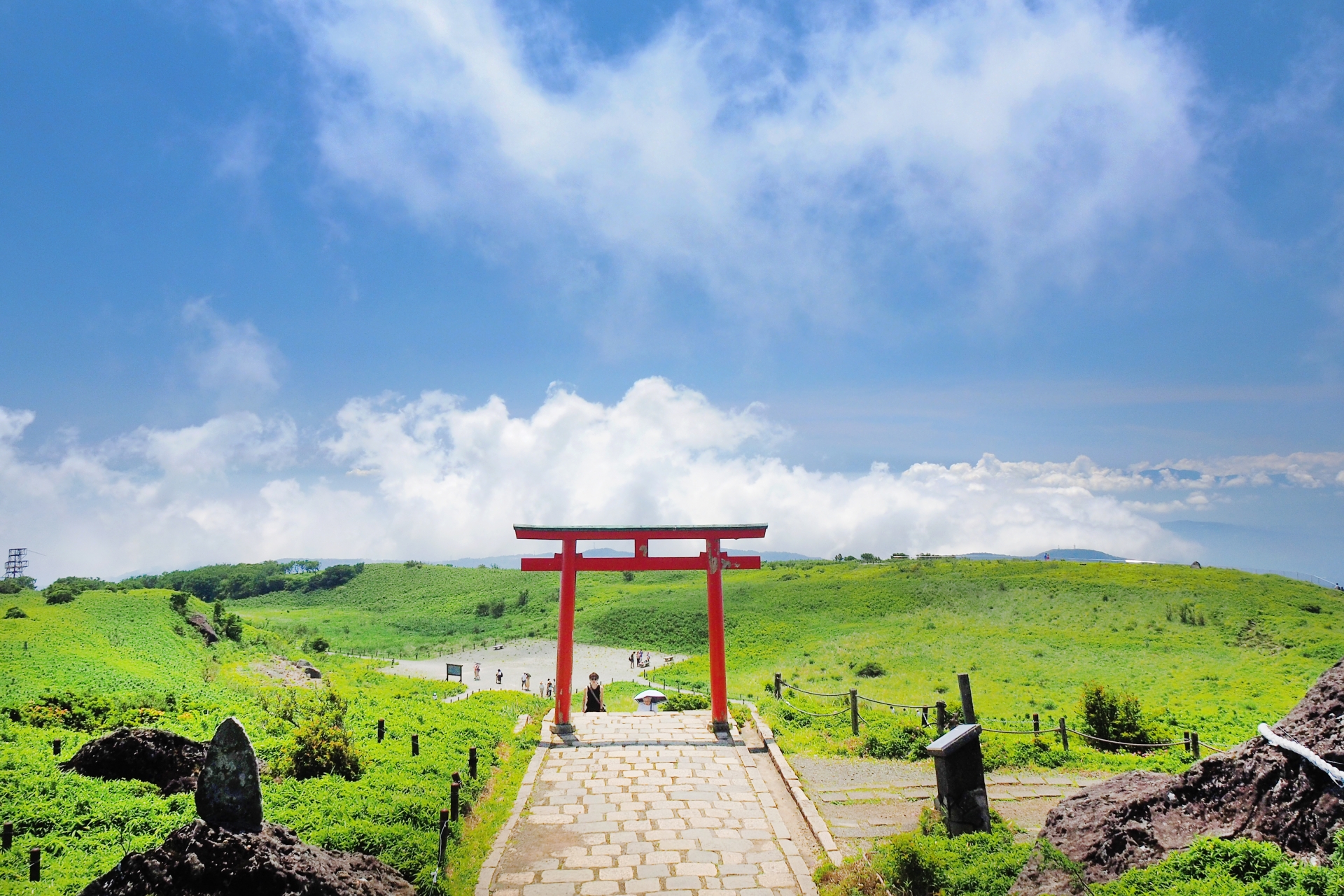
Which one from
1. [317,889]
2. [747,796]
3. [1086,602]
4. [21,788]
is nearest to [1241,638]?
[1086,602]

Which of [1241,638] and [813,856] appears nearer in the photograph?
[813,856]

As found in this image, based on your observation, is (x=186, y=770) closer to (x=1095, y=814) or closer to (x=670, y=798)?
(x=670, y=798)

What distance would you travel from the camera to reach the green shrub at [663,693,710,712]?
1944 centimetres

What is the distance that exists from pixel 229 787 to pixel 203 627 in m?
31.2

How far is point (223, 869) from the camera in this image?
238 inches

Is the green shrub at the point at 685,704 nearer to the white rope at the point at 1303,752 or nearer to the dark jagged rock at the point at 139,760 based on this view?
the dark jagged rock at the point at 139,760

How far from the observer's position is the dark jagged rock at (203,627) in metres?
31.3

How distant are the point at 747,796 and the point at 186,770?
8761 mm

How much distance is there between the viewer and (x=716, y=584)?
56.2 ft

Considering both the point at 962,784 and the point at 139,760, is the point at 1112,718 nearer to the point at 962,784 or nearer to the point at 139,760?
the point at 962,784

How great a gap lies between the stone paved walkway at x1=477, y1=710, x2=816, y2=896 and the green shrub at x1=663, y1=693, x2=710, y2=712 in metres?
4.51

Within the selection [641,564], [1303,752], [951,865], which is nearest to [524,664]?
[641,564]

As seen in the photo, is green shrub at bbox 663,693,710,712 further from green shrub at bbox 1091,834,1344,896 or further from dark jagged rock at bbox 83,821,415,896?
green shrub at bbox 1091,834,1344,896

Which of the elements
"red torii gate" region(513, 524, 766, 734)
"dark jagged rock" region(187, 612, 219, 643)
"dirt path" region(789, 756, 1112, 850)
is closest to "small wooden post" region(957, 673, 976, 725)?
"dirt path" region(789, 756, 1112, 850)
